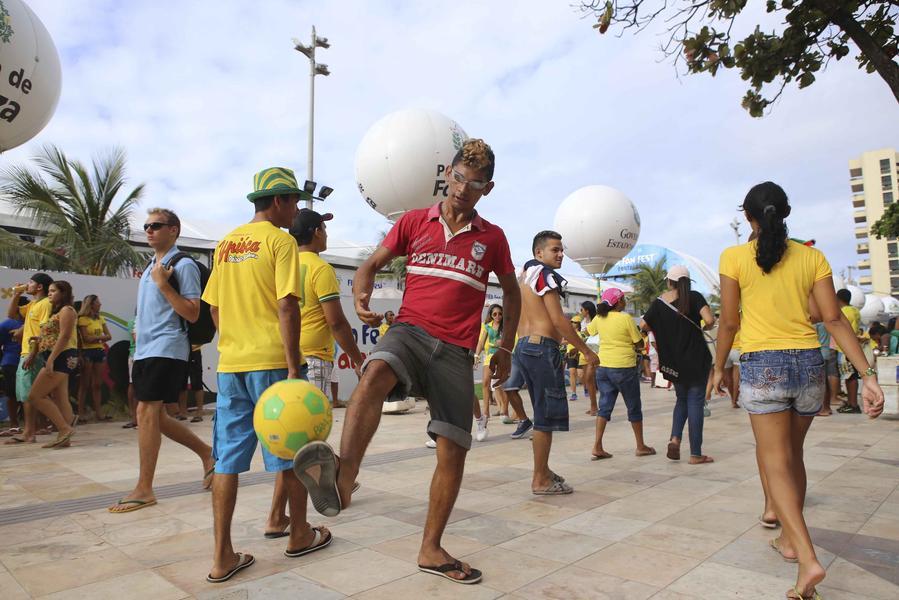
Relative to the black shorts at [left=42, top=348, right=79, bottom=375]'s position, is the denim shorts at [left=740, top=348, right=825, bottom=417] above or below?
below

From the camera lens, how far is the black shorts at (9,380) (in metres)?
8.03

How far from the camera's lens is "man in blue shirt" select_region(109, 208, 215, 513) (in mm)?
4078

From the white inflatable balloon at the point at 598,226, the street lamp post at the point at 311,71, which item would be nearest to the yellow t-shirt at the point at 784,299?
the street lamp post at the point at 311,71

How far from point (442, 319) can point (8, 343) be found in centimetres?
782

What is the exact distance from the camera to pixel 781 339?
9.55 feet

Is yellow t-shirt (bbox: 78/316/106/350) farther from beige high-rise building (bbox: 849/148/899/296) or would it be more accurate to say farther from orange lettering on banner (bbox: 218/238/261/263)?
beige high-rise building (bbox: 849/148/899/296)

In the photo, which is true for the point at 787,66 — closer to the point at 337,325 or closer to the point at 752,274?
the point at 752,274

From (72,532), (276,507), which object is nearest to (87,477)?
(72,532)

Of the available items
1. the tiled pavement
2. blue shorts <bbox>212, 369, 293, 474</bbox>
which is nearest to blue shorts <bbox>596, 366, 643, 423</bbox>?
the tiled pavement

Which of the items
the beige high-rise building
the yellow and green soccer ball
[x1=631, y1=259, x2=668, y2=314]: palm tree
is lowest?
the yellow and green soccer ball

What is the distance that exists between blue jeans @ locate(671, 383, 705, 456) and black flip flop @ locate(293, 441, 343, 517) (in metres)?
4.61

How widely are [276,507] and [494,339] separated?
638cm

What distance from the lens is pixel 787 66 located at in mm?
5152

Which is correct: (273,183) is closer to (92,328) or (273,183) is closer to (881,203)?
(92,328)
